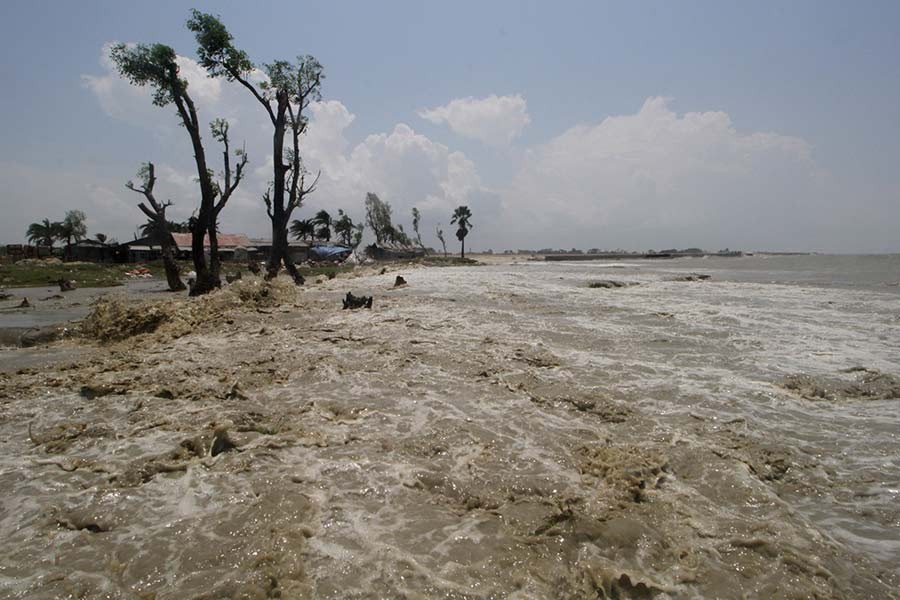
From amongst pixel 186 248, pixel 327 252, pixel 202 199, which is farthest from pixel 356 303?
pixel 327 252

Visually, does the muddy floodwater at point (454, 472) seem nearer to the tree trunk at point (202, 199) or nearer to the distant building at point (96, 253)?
the tree trunk at point (202, 199)

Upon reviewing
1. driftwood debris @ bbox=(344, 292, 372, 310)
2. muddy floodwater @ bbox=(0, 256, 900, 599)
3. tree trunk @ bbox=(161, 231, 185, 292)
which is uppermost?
tree trunk @ bbox=(161, 231, 185, 292)

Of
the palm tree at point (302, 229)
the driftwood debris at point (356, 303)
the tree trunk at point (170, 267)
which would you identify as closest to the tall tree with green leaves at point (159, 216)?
the tree trunk at point (170, 267)

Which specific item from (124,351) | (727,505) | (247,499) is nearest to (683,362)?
(727,505)

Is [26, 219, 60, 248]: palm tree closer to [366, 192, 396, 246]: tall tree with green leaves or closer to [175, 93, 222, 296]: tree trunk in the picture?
[366, 192, 396, 246]: tall tree with green leaves

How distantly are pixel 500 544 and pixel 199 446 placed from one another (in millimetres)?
3102

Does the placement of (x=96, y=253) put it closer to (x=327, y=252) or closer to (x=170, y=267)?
(x=327, y=252)

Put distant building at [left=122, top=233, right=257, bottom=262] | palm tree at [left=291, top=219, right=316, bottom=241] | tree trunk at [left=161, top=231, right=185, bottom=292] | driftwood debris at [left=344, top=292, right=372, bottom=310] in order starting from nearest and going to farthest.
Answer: driftwood debris at [left=344, top=292, right=372, bottom=310] → tree trunk at [left=161, top=231, right=185, bottom=292] → distant building at [left=122, top=233, right=257, bottom=262] → palm tree at [left=291, top=219, right=316, bottom=241]

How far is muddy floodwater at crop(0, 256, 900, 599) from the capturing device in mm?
2898

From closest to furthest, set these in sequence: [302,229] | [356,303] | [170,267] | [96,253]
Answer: [356,303], [170,267], [96,253], [302,229]

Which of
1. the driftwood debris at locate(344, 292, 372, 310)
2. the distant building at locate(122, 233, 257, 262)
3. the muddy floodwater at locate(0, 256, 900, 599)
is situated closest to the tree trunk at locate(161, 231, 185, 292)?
the driftwood debris at locate(344, 292, 372, 310)

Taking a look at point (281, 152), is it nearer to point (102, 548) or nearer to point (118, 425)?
point (118, 425)

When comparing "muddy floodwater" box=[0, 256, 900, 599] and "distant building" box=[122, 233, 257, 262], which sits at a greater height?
"distant building" box=[122, 233, 257, 262]

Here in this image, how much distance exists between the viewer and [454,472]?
4.13 meters
